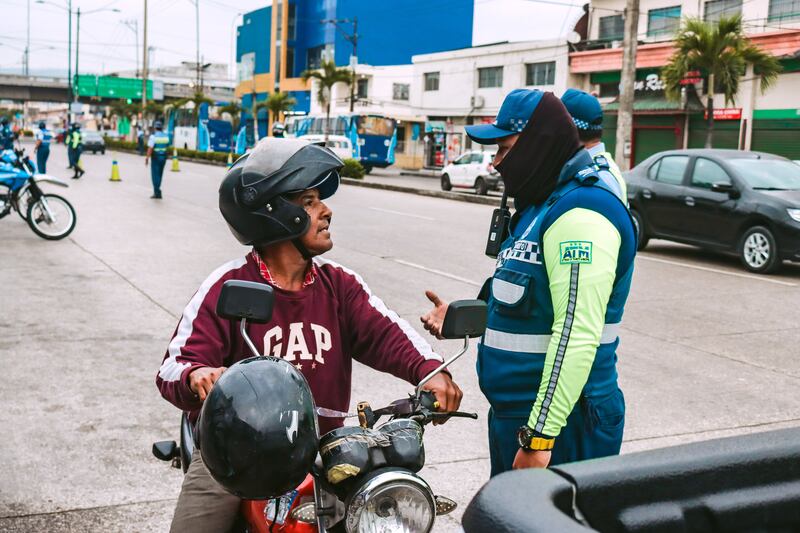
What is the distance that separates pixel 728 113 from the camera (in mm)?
33531

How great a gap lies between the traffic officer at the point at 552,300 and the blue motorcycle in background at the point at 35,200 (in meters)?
11.1

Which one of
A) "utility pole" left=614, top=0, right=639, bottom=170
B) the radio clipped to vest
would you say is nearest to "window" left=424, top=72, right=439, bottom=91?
"utility pole" left=614, top=0, right=639, bottom=170

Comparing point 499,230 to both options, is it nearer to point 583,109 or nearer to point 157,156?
point 583,109

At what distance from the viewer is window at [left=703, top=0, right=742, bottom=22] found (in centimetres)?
3403

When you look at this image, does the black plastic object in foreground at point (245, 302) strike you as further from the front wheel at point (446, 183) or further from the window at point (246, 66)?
the window at point (246, 66)

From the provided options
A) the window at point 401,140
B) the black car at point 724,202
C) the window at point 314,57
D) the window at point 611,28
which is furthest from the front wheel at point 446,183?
the window at point 314,57

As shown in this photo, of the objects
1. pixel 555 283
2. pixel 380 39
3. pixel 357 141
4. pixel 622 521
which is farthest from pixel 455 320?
pixel 380 39

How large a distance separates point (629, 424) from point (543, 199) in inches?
117

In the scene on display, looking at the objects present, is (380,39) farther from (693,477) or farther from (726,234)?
(693,477)

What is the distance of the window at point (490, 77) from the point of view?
1828 inches

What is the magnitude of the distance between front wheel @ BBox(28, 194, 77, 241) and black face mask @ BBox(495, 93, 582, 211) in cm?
1124

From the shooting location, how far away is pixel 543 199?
2.81 m

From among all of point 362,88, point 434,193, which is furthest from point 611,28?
point 362,88

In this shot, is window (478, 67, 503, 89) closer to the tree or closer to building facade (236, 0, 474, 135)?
building facade (236, 0, 474, 135)
